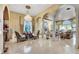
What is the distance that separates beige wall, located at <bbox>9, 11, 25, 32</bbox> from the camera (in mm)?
2059

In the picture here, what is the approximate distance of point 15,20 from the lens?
6.76 ft

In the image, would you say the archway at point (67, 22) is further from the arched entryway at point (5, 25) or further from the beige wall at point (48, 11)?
the arched entryway at point (5, 25)

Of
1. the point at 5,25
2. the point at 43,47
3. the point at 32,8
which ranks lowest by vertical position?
the point at 43,47

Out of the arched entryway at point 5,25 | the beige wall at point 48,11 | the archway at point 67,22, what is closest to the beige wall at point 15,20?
the arched entryway at point 5,25

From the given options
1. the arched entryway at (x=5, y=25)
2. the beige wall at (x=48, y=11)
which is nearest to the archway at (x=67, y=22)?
the beige wall at (x=48, y=11)

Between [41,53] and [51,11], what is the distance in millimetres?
716

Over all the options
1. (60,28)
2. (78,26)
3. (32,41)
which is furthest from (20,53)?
(78,26)

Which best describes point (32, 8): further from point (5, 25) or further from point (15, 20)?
point (5, 25)

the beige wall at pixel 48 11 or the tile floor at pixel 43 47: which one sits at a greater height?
the beige wall at pixel 48 11

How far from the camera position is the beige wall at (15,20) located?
206 cm

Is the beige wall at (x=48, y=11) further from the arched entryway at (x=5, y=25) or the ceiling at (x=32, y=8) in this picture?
the arched entryway at (x=5, y=25)

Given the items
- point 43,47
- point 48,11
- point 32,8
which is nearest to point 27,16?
point 32,8

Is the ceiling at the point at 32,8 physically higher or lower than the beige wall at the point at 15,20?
higher

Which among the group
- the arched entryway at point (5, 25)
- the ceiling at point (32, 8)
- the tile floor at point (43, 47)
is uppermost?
the ceiling at point (32, 8)
